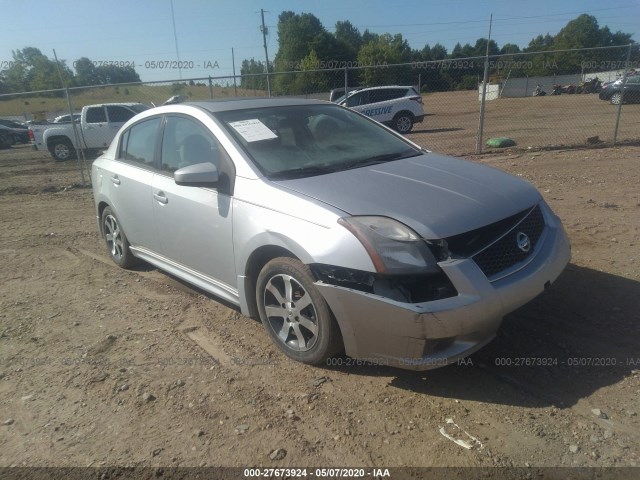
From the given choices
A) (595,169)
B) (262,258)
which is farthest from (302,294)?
(595,169)

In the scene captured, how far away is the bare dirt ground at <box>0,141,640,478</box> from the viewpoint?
243 cm

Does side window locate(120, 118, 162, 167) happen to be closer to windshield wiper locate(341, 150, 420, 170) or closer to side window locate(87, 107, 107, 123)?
windshield wiper locate(341, 150, 420, 170)

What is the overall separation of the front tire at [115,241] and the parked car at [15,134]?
2380 centimetres

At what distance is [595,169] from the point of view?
855 centimetres

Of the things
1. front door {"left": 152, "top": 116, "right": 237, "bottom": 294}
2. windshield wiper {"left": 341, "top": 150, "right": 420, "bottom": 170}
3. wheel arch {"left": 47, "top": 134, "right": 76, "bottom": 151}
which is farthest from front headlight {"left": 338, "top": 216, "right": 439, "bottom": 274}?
wheel arch {"left": 47, "top": 134, "right": 76, "bottom": 151}

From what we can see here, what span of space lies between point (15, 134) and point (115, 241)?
24258 mm

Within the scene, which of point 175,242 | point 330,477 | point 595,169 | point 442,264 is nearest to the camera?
point 330,477

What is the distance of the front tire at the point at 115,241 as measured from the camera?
4949mm

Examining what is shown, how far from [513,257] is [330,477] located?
1.57m

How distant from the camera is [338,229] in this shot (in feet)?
8.87

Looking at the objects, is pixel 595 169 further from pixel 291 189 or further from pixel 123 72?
pixel 123 72

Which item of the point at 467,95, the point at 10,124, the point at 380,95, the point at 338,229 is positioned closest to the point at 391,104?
the point at 380,95

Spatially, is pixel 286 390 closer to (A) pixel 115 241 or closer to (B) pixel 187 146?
(B) pixel 187 146

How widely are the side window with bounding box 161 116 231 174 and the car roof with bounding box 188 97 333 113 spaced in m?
0.19
